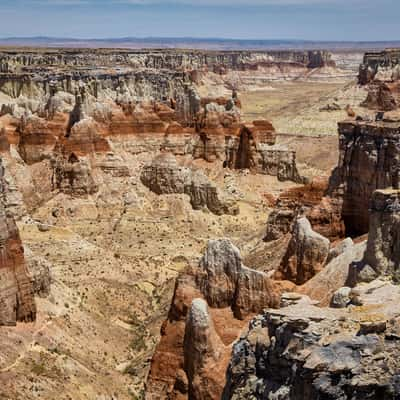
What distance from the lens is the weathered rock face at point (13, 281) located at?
108 feet

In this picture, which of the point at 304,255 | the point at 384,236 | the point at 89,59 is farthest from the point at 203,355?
the point at 89,59

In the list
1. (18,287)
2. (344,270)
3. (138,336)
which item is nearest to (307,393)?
(344,270)

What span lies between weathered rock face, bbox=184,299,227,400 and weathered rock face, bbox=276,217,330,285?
32.9 ft

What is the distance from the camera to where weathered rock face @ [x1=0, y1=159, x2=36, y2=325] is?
3281 centimetres

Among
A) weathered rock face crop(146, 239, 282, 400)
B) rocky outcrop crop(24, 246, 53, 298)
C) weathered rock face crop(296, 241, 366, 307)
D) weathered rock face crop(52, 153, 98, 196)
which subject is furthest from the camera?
weathered rock face crop(52, 153, 98, 196)

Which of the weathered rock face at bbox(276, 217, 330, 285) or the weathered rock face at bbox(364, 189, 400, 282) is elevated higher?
the weathered rock face at bbox(364, 189, 400, 282)

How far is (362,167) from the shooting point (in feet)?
131

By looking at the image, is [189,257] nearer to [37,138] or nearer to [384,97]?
→ [37,138]

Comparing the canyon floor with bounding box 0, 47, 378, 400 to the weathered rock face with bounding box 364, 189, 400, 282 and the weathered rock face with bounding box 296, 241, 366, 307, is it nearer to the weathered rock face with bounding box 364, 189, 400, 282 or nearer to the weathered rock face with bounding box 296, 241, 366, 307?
the weathered rock face with bounding box 296, 241, 366, 307

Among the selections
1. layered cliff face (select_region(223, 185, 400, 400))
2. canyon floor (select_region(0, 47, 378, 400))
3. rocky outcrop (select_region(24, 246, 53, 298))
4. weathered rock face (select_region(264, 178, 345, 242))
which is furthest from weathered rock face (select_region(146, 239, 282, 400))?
weathered rock face (select_region(264, 178, 345, 242))

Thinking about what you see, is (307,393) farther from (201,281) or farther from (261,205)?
(261,205)

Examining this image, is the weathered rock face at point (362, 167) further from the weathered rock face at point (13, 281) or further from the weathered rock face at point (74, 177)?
the weathered rock face at point (74, 177)

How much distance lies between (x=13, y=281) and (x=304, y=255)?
12.6m

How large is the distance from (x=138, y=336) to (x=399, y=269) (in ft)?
56.8
